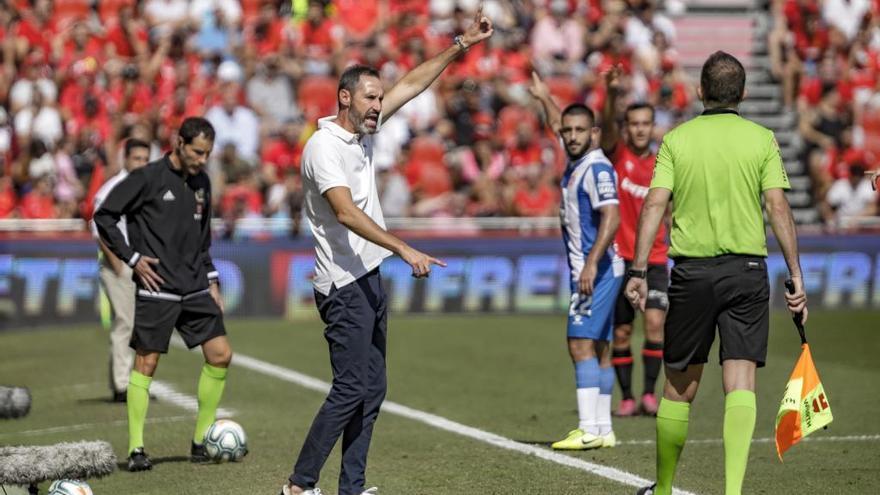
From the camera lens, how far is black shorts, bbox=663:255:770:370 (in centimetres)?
720

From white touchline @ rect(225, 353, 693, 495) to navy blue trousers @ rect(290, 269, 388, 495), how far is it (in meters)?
1.73

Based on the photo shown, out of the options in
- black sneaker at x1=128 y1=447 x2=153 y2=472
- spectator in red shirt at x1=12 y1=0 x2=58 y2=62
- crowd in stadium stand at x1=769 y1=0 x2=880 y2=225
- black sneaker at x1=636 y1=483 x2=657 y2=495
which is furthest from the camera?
crowd in stadium stand at x1=769 y1=0 x2=880 y2=225

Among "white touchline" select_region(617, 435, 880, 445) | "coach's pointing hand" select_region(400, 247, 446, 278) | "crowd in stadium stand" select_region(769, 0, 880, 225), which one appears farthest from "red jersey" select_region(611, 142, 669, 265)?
"crowd in stadium stand" select_region(769, 0, 880, 225)

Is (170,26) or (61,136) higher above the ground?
(170,26)

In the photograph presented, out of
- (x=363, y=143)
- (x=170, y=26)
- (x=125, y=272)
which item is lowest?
(x=125, y=272)

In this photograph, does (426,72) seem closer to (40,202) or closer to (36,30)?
(40,202)

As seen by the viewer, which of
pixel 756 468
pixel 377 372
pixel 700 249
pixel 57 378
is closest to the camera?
pixel 700 249

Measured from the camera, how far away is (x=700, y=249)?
7254 mm

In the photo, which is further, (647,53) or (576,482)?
(647,53)

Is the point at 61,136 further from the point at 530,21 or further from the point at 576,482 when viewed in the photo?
the point at 576,482

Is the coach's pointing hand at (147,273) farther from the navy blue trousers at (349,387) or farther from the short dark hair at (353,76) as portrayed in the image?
the short dark hair at (353,76)

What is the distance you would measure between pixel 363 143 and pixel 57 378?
26.2 ft

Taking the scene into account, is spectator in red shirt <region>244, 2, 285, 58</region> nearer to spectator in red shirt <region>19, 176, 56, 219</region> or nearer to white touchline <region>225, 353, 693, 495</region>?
spectator in red shirt <region>19, 176, 56, 219</region>

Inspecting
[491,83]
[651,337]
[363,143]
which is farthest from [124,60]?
[363,143]
